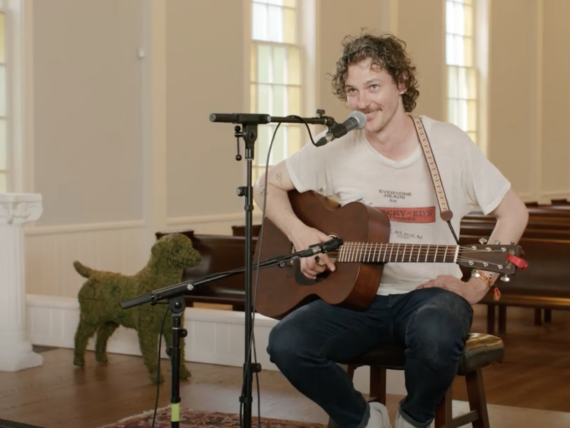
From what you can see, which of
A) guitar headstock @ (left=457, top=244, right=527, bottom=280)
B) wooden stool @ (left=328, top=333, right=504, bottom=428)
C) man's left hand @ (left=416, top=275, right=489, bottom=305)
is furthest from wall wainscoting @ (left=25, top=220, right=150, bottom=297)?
guitar headstock @ (left=457, top=244, right=527, bottom=280)

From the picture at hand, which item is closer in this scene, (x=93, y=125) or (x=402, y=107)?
(x=402, y=107)

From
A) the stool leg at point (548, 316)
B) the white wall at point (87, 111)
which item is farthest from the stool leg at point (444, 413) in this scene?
the white wall at point (87, 111)

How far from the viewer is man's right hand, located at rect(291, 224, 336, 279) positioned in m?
3.17

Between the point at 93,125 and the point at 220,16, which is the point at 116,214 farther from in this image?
the point at 220,16

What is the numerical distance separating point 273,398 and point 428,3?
27.3 ft

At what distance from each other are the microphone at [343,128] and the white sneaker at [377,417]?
942 millimetres

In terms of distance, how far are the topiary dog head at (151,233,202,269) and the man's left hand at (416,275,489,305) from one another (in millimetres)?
1903

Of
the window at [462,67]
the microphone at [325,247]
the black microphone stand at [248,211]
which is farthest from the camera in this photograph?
the window at [462,67]

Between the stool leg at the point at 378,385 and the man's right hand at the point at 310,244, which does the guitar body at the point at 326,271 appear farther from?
the stool leg at the point at 378,385

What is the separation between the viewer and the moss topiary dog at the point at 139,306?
4809 millimetres

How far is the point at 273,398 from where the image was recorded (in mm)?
4477

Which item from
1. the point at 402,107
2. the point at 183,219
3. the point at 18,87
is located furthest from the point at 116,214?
the point at 402,107

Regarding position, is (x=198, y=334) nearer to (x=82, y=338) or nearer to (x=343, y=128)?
(x=82, y=338)

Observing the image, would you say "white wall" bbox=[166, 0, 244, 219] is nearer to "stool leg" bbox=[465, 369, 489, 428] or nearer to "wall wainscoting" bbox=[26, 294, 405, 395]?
"wall wainscoting" bbox=[26, 294, 405, 395]
